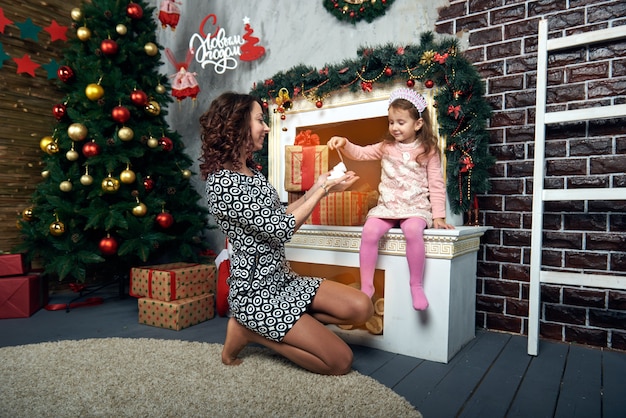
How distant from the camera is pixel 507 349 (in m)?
2.25

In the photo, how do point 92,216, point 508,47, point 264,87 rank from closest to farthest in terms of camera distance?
point 508,47, point 92,216, point 264,87

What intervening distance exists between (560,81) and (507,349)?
154cm

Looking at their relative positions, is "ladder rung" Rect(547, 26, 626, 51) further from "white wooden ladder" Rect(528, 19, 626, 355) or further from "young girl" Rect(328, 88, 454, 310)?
"young girl" Rect(328, 88, 454, 310)

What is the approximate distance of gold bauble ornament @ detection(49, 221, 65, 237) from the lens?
294cm

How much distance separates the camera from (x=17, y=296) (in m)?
2.87

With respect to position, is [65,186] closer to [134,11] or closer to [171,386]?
[134,11]

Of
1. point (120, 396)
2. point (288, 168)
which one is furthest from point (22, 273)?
point (288, 168)

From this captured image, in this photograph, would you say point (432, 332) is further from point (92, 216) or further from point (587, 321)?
point (92, 216)

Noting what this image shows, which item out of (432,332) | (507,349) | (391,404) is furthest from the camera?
(507,349)

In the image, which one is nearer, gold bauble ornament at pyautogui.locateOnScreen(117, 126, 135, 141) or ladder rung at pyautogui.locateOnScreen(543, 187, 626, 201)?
ladder rung at pyautogui.locateOnScreen(543, 187, 626, 201)

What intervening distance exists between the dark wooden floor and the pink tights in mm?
338

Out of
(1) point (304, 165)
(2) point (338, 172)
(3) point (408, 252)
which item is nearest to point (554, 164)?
(3) point (408, 252)

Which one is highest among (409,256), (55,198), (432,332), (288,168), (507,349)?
(288,168)

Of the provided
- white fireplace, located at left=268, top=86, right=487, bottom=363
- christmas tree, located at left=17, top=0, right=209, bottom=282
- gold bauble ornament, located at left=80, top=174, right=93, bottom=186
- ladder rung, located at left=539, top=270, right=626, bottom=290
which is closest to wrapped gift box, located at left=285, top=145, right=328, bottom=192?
white fireplace, located at left=268, top=86, right=487, bottom=363
